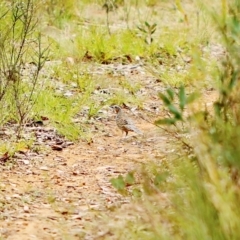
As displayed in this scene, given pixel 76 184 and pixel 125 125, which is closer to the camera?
pixel 76 184

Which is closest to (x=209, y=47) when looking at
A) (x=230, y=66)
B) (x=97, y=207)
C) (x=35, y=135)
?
(x=35, y=135)

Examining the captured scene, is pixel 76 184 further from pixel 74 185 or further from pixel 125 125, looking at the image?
pixel 125 125

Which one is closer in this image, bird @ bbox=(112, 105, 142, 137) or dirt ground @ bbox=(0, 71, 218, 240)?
dirt ground @ bbox=(0, 71, 218, 240)

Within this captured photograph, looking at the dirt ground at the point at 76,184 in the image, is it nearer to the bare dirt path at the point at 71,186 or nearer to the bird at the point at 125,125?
the bare dirt path at the point at 71,186

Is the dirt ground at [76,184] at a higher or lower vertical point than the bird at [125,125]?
lower

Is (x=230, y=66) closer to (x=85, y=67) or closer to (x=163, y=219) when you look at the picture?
(x=163, y=219)

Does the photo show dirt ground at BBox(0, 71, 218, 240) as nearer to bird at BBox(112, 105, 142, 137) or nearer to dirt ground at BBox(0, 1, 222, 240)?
dirt ground at BBox(0, 1, 222, 240)

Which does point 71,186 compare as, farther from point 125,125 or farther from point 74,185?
point 125,125

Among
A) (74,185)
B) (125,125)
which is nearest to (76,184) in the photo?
(74,185)

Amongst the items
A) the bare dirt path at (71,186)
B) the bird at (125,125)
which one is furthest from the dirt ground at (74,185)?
the bird at (125,125)

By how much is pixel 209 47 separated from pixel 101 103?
2.27m

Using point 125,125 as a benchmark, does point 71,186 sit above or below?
below

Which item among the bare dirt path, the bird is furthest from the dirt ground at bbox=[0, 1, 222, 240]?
the bird

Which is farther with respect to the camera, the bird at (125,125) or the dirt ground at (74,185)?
the bird at (125,125)
